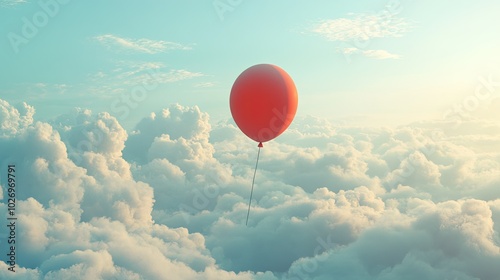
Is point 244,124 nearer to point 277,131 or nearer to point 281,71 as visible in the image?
point 277,131

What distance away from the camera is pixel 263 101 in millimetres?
26578

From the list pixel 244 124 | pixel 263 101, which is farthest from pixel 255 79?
pixel 244 124

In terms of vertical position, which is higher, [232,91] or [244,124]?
[232,91]

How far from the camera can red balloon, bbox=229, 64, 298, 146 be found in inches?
1045

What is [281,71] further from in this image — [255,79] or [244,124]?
[244,124]

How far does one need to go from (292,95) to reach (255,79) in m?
3.17

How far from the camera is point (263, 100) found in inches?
1046

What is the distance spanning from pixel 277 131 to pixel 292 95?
2.93m

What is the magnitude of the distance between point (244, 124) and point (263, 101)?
8.38 feet

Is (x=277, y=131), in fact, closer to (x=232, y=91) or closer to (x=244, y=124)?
(x=244, y=124)

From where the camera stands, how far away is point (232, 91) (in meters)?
28.2

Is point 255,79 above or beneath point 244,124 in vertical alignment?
above

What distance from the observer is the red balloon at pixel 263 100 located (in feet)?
87.1

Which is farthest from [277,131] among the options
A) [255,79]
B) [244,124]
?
[255,79]
